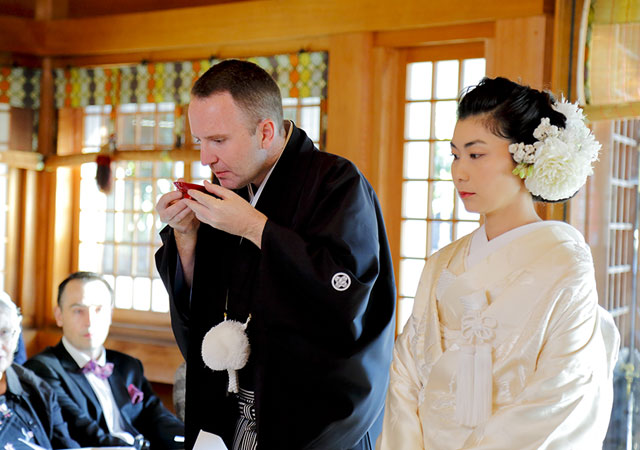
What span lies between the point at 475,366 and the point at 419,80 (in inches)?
105

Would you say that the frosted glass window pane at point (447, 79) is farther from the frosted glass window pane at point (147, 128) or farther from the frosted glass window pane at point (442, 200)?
the frosted glass window pane at point (147, 128)

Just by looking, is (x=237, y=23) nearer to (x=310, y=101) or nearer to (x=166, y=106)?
(x=310, y=101)

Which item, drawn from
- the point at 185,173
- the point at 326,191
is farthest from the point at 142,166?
the point at 326,191

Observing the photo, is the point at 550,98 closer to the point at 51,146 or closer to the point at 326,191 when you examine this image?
the point at 326,191

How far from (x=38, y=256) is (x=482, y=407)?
4.20 meters

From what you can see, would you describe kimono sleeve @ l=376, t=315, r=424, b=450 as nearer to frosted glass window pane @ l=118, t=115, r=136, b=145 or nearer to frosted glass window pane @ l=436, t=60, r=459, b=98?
frosted glass window pane @ l=436, t=60, r=459, b=98

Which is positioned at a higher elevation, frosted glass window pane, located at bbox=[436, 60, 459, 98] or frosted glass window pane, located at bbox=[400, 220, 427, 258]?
frosted glass window pane, located at bbox=[436, 60, 459, 98]

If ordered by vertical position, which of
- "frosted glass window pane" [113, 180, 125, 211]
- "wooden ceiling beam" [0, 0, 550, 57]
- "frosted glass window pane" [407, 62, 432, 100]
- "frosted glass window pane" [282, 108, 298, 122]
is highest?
"wooden ceiling beam" [0, 0, 550, 57]

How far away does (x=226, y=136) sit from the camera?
193 cm

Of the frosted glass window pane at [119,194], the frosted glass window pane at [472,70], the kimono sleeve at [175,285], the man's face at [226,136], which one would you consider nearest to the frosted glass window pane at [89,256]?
the frosted glass window pane at [119,194]

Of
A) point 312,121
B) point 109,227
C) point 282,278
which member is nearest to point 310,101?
point 312,121

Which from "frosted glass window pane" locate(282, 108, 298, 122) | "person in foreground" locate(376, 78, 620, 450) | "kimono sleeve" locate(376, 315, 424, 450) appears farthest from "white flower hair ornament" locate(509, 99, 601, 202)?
"frosted glass window pane" locate(282, 108, 298, 122)

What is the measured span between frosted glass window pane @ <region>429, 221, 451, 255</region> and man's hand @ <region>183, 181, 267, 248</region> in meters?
2.22

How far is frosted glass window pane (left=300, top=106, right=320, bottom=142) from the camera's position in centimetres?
426
